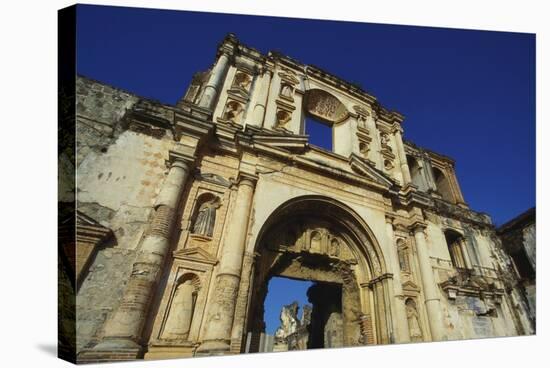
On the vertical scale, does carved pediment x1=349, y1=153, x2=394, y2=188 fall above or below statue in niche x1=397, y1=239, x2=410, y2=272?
above

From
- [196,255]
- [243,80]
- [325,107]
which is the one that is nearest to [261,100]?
[243,80]

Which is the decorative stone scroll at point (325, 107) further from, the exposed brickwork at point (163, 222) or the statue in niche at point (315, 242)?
the exposed brickwork at point (163, 222)

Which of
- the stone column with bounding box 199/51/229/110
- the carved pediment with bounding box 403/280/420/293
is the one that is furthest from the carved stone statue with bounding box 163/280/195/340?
the carved pediment with bounding box 403/280/420/293

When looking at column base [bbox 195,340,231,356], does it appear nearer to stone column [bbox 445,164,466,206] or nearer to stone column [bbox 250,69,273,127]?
stone column [bbox 250,69,273,127]

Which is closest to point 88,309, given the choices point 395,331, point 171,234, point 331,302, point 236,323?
point 171,234

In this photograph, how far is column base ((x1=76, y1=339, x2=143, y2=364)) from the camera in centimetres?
392

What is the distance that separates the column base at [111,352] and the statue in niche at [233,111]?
592cm

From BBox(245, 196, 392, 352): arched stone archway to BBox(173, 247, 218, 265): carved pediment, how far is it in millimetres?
1165

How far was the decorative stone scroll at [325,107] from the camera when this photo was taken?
11.0 m

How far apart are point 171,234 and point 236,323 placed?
2.08 meters

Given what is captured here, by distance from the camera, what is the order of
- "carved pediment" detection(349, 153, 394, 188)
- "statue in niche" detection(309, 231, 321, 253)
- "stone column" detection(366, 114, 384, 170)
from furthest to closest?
"stone column" detection(366, 114, 384, 170), "carved pediment" detection(349, 153, 394, 188), "statue in niche" detection(309, 231, 321, 253)

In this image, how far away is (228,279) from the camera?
17.9 feet

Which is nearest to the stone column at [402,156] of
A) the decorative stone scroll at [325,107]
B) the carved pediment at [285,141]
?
the decorative stone scroll at [325,107]

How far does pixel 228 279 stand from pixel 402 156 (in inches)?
339
